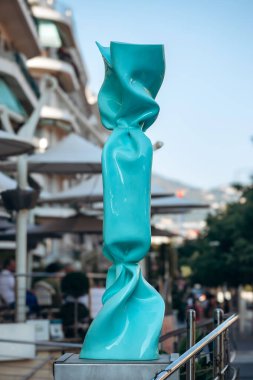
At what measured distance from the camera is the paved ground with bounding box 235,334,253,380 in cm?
1483

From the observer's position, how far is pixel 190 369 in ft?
24.0

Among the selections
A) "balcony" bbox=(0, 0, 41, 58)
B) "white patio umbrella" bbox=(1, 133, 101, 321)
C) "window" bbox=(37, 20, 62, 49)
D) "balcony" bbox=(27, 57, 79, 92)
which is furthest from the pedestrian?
"window" bbox=(37, 20, 62, 49)

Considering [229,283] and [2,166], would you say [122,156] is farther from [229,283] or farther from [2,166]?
[229,283]

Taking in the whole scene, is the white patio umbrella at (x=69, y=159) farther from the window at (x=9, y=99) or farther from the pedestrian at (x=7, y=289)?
the window at (x=9, y=99)

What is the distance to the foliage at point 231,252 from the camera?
110 ft

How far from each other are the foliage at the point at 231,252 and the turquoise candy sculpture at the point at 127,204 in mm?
24617

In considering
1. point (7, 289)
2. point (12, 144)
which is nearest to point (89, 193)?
point (7, 289)

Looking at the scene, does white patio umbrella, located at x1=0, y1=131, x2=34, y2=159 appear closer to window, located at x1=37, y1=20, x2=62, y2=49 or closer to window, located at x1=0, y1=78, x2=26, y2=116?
window, located at x1=0, y1=78, x2=26, y2=116

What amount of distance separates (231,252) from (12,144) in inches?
993

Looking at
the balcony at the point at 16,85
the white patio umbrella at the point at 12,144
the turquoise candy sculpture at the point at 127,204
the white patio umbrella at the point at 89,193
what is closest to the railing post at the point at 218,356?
the turquoise candy sculpture at the point at 127,204

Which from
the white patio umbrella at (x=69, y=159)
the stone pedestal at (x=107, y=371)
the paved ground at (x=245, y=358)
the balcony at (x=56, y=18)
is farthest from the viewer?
the balcony at (x=56, y=18)

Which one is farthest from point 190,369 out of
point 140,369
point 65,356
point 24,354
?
point 24,354

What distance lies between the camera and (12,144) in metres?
13.1

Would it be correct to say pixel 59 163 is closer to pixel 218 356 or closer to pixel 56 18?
pixel 218 356
